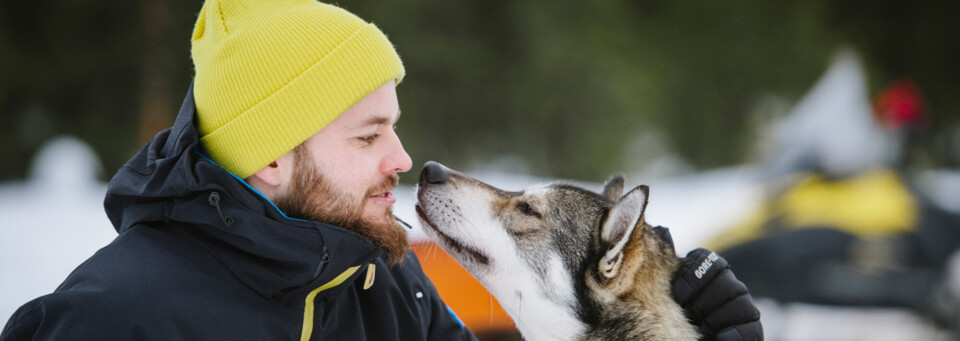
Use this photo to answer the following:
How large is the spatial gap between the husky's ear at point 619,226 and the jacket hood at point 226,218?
2.97ft

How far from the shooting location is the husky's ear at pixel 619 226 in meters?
2.22

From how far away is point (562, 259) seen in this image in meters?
2.50

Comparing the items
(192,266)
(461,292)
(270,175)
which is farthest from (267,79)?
(461,292)

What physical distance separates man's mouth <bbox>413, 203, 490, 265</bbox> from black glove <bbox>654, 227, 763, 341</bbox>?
2.14 ft

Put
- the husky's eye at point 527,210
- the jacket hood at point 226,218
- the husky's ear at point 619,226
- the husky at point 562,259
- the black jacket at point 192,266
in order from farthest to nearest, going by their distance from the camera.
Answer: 1. the husky's eye at point 527,210
2. the husky at point 562,259
3. the husky's ear at point 619,226
4. the jacket hood at point 226,218
5. the black jacket at point 192,266

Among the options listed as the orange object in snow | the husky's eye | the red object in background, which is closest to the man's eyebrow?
the husky's eye

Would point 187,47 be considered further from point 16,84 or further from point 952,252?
point 952,252

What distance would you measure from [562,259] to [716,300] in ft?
1.78

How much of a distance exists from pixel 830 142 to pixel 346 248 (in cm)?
664

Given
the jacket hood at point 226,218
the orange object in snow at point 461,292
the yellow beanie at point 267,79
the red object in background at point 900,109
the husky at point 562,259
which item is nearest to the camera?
the jacket hood at point 226,218

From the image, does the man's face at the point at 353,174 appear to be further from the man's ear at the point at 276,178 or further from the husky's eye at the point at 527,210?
the husky's eye at the point at 527,210

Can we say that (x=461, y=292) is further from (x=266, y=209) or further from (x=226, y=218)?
(x=226, y=218)

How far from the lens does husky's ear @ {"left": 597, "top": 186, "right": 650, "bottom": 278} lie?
7.28ft

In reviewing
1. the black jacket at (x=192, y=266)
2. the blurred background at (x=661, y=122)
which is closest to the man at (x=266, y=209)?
the black jacket at (x=192, y=266)
